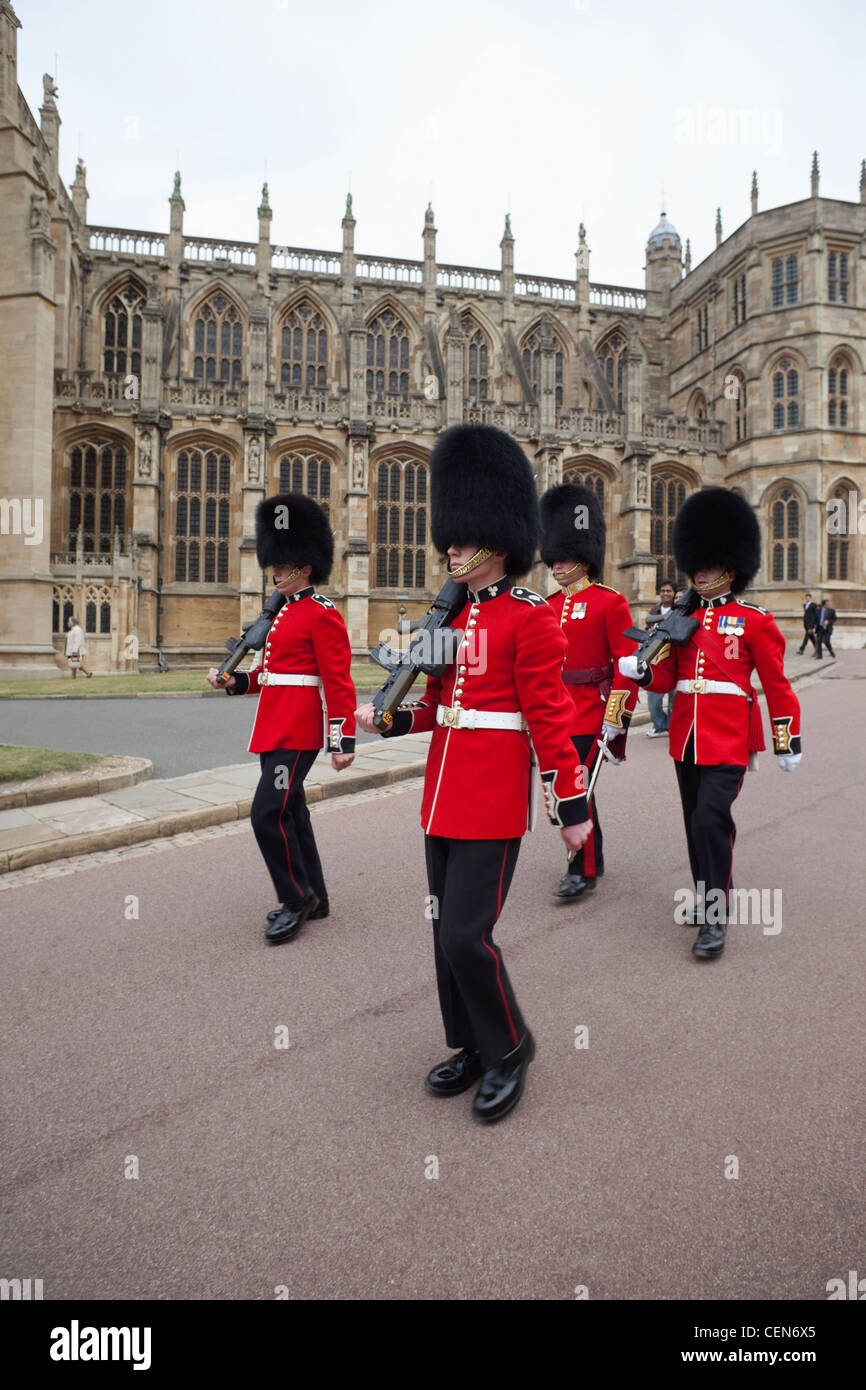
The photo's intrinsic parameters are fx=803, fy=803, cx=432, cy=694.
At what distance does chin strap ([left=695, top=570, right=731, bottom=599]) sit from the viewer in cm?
459

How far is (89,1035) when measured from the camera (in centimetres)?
322

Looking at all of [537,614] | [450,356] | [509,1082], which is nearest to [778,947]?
[509,1082]

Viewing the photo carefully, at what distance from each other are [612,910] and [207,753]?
20.5 ft

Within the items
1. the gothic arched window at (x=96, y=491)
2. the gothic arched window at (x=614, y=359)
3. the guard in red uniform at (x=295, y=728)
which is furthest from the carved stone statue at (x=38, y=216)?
the guard in red uniform at (x=295, y=728)

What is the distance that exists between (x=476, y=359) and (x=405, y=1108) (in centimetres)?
3849

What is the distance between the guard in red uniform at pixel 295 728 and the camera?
4.30 metres

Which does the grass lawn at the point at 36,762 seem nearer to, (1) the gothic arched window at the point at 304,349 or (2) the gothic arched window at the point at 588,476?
(2) the gothic arched window at the point at 588,476

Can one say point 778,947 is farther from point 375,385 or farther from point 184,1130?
point 375,385

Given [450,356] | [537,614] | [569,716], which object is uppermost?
[450,356]

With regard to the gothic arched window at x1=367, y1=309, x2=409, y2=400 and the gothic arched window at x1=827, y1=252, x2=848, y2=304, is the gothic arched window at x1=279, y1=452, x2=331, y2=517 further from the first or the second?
the gothic arched window at x1=827, y1=252, x2=848, y2=304

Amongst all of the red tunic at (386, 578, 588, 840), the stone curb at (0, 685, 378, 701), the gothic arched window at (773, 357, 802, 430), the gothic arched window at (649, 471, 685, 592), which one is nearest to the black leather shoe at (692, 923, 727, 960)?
the red tunic at (386, 578, 588, 840)

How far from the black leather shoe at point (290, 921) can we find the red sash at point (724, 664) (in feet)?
8.47

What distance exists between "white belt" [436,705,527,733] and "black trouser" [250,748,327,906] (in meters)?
1.73
